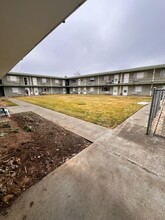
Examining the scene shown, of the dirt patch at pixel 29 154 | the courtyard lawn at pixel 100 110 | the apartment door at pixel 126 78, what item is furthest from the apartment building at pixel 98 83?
the dirt patch at pixel 29 154

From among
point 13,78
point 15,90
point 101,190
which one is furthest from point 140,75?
point 15,90

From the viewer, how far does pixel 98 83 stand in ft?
90.6

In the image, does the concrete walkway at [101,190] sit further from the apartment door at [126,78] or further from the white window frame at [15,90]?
the white window frame at [15,90]

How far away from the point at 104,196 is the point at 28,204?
1.20 m

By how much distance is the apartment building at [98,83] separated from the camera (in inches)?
794

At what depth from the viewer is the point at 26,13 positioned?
1523mm

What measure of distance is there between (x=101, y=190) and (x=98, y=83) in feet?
90.0

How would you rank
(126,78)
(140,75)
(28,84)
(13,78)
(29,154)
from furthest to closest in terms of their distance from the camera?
(28,84)
(13,78)
(126,78)
(140,75)
(29,154)

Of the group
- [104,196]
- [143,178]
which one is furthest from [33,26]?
[143,178]

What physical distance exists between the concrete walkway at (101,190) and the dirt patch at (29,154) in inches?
8.4

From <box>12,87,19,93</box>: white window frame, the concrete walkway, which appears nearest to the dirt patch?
the concrete walkway

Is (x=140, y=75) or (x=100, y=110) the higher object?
(x=140, y=75)

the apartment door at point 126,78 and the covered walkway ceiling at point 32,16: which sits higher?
the apartment door at point 126,78

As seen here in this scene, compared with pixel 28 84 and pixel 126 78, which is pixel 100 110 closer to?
pixel 126 78
